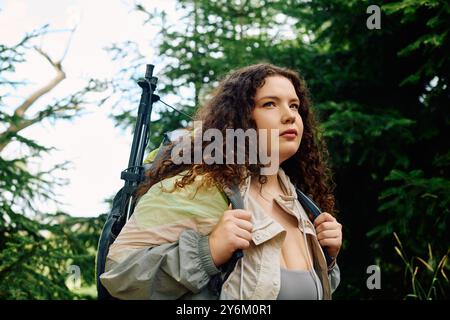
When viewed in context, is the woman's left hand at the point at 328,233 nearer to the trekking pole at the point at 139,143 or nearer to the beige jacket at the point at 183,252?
the beige jacket at the point at 183,252

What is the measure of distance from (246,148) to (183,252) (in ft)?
1.53

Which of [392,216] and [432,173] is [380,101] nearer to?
[432,173]

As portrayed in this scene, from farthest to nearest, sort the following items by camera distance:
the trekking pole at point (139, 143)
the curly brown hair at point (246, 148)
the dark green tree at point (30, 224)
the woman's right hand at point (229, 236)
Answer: the dark green tree at point (30, 224) < the trekking pole at point (139, 143) < the curly brown hair at point (246, 148) < the woman's right hand at point (229, 236)

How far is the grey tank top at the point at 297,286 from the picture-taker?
4.63 ft

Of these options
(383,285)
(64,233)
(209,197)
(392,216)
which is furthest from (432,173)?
(209,197)

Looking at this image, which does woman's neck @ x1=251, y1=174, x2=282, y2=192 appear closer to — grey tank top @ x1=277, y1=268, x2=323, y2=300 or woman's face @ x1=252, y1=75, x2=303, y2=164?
woman's face @ x1=252, y1=75, x2=303, y2=164

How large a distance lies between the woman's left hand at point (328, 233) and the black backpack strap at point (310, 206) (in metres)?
0.02

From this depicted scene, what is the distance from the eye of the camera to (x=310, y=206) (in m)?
1.70

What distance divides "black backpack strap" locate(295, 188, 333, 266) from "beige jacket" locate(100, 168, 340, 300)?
27 centimetres

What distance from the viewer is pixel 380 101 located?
5.23m

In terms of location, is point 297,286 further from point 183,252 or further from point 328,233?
point 183,252

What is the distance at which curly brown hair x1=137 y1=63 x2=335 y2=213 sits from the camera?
155 cm

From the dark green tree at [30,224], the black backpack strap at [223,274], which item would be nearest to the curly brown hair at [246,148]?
the black backpack strap at [223,274]

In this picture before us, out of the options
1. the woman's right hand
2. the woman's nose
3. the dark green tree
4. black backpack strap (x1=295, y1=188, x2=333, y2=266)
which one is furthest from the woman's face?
the dark green tree
